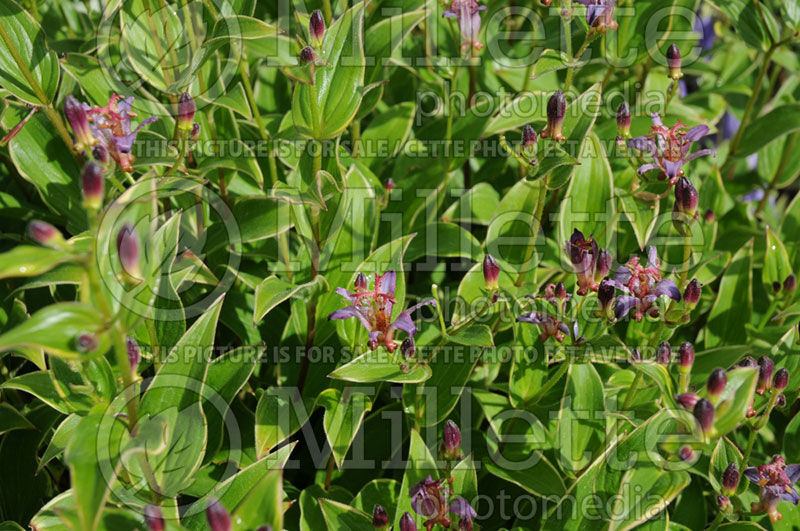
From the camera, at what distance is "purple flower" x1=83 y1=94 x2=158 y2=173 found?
1468mm

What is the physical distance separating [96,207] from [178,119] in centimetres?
59

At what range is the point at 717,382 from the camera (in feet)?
3.88

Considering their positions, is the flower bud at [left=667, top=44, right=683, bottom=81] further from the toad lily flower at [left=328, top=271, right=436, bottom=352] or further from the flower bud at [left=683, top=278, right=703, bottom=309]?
the toad lily flower at [left=328, top=271, right=436, bottom=352]

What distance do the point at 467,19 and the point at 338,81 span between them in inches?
14.5

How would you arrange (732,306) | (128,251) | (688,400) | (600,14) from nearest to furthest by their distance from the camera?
1. (128,251)
2. (688,400)
3. (600,14)
4. (732,306)

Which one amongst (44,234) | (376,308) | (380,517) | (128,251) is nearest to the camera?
(44,234)

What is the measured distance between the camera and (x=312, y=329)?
1.79 meters

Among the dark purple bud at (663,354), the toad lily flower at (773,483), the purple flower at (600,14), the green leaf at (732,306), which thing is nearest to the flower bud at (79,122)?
the purple flower at (600,14)

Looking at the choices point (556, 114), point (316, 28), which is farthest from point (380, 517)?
point (316, 28)

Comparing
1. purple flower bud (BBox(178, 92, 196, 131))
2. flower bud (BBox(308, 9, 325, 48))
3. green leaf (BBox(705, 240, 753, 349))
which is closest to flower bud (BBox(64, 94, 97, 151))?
purple flower bud (BBox(178, 92, 196, 131))

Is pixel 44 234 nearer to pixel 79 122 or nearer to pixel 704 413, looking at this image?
pixel 79 122

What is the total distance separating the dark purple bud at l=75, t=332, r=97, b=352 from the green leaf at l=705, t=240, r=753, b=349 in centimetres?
158

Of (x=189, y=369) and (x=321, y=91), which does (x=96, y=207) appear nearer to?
(x=189, y=369)

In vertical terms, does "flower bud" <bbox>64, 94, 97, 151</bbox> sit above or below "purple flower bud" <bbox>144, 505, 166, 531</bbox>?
above
